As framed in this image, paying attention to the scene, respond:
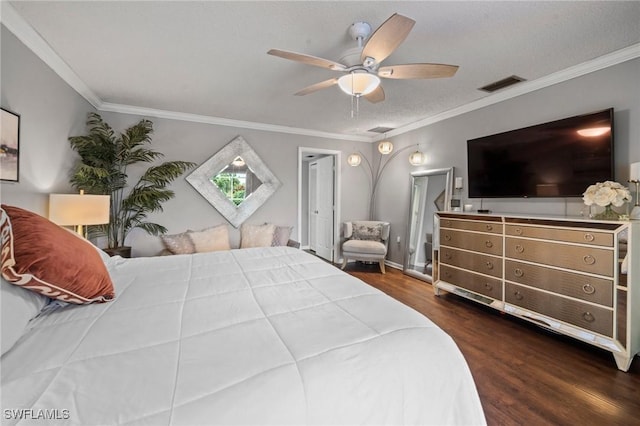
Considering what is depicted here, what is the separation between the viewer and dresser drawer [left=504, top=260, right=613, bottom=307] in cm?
200

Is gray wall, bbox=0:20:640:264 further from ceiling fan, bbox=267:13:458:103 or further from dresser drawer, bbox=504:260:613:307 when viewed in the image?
ceiling fan, bbox=267:13:458:103

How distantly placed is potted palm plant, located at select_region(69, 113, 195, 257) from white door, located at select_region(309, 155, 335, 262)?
251 cm

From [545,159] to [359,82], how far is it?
2.14 m

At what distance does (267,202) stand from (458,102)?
3.09m

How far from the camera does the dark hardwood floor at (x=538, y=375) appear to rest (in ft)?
5.12

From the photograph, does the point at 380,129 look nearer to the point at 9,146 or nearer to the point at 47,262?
the point at 9,146

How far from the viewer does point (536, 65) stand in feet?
7.98

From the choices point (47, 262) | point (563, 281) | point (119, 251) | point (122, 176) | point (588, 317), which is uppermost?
point (122, 176)

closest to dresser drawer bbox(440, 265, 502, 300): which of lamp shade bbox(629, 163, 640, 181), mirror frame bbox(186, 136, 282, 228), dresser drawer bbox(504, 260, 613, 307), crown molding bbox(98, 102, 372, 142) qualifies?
dresser drawer bbox(504, 260, 613, 307)

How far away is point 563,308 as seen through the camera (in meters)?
2.21

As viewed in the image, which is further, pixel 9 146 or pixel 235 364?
pixel 9 146

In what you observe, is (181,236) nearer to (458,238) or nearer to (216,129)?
(216,129)

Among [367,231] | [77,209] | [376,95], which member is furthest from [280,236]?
[376,95]

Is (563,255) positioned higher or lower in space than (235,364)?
higher
